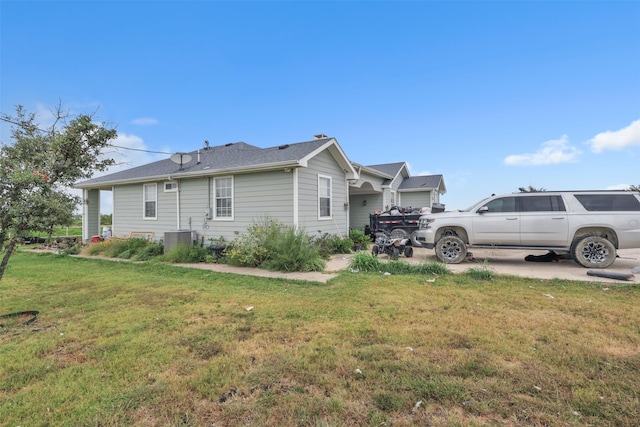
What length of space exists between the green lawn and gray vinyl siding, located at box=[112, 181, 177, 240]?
6.35 metres

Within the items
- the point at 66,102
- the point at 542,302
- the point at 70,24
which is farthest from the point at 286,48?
the point at 542,302

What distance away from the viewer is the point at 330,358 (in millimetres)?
2779

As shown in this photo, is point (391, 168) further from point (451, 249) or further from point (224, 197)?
point (224, 197)

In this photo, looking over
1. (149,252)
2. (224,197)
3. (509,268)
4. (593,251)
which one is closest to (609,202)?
(593,251)

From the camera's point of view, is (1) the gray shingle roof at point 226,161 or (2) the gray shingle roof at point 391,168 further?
(2) the gray shingle roof at point 391,168

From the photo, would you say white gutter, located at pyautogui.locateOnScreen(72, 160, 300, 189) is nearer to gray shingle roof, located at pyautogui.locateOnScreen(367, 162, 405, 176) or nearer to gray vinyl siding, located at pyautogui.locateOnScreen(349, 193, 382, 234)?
gray vinyl siding, located at pyautogui.locateOnScreen(349, 193, 382, 234)

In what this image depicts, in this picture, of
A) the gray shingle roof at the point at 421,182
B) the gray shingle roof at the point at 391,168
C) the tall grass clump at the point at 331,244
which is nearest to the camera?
the tall grass clump at the point at 331,244

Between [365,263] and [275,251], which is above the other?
[275,251]

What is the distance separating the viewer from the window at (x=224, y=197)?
32.5ft

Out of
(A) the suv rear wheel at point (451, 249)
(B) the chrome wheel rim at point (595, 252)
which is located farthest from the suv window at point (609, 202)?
(A) the suv rear wheel at point (451, 249)

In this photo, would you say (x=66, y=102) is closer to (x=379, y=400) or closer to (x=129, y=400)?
(x=129, y=400)

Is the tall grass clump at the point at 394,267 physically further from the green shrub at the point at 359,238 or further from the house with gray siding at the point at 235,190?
the green shrub at the point at 359,238

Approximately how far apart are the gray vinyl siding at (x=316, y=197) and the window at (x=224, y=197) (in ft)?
8.71

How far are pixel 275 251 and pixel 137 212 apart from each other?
8375 millimetres
